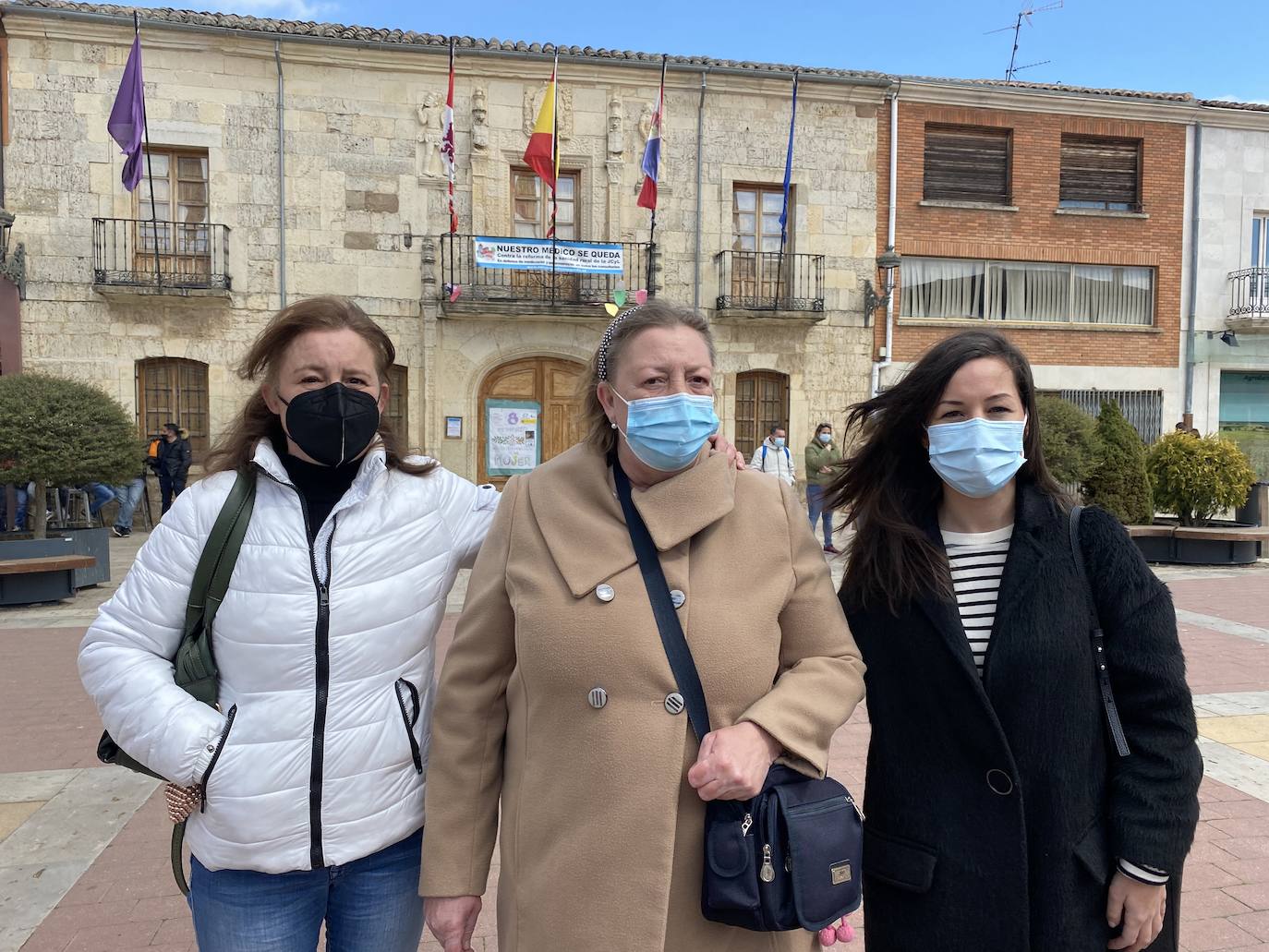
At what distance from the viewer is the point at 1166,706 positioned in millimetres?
1793

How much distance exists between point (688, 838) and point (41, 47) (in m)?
18.3

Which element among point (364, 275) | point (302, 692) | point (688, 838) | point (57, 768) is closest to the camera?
point (688, 838)

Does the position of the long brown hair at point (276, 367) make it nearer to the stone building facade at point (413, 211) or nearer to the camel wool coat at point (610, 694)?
→ the camel wool coat at point (610, 694)

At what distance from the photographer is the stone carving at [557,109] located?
1611 cm

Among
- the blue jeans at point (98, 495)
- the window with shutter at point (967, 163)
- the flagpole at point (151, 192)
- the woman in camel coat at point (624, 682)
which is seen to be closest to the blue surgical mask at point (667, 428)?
the woman in camel coat at point (624, 682)

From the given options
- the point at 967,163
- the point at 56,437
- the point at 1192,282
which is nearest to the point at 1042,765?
the point at 56,437

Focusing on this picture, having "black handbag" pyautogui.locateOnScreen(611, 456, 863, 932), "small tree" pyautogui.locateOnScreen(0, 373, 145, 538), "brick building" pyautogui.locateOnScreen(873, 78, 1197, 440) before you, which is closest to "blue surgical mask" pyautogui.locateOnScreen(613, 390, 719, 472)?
"black handbag" pyautogui.locateOnScreen(611, 456, 863, 932)

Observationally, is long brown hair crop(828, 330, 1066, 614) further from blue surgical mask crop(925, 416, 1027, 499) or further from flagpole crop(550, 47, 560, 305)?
flagpole crop(550, 47, 560, 305)

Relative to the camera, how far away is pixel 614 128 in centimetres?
1631

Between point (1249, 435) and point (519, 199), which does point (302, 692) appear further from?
point (1249, 435)

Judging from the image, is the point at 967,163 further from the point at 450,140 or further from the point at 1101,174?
the point at 450,140

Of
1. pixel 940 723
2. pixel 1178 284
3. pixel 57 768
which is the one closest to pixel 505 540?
pixel 940 723

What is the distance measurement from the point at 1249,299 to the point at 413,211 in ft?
58.5

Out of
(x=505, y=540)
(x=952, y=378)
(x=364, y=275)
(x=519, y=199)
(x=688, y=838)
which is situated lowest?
(x=688, y=838)
